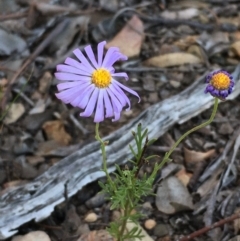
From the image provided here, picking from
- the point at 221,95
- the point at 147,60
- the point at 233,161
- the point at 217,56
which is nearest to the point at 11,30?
the point at 147,60

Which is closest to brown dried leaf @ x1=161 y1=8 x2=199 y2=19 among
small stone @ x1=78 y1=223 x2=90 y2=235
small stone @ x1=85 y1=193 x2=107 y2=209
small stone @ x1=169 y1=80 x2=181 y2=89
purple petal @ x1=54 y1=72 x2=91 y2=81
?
small stone @ x1=169 y1=80 x2=181 y2=89

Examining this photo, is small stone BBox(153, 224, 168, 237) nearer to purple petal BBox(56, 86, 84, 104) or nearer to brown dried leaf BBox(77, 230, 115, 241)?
brown dried leaf BBox(77, 230, 115, 241)

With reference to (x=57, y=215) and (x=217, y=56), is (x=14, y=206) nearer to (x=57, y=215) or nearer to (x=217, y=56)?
(x=57, y=215)

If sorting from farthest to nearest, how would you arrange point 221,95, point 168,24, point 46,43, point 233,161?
point 168,24, point 46,43, point 233,161, point 221,95

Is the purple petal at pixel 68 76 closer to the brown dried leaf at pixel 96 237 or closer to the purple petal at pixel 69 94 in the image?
the purple petal at pixel 69 94

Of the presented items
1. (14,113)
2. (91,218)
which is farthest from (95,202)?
(14,113)

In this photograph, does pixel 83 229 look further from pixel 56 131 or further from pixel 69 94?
pixel 69 94

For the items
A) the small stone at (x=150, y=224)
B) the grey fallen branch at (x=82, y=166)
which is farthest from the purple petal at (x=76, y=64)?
the small stone at (x=150, y=224)
